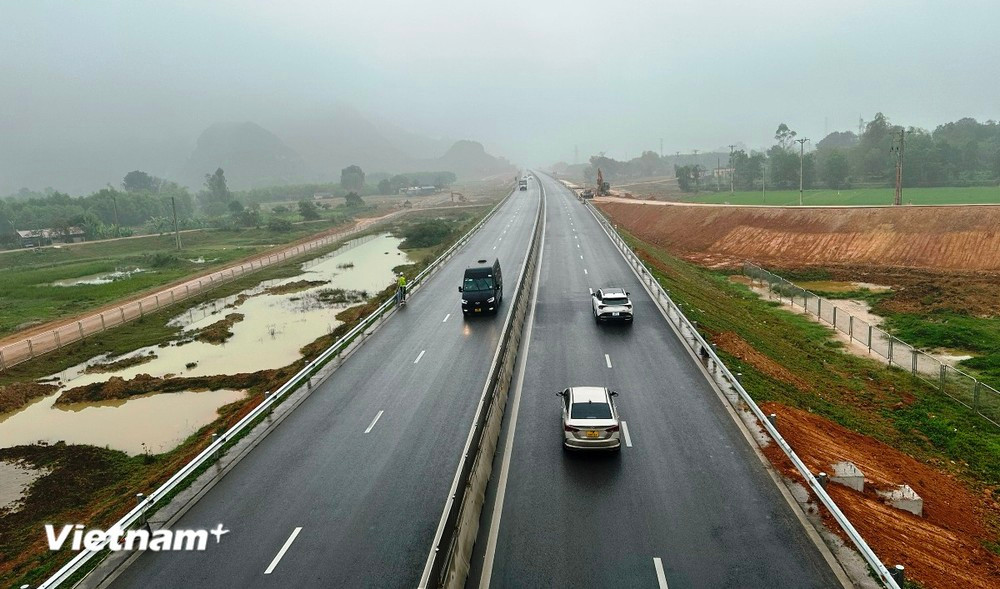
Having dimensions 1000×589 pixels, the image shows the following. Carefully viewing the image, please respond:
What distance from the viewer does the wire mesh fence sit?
25750mm

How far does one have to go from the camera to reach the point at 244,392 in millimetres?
30688

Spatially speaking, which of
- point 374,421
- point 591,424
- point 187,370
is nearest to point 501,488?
point 591,424

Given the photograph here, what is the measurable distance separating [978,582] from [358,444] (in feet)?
53.9

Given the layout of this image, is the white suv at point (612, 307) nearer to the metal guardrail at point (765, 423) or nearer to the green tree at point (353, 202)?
the metal guardrail at point (765, 423)

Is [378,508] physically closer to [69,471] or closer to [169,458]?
[169,458]

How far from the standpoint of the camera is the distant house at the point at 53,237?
363 feet

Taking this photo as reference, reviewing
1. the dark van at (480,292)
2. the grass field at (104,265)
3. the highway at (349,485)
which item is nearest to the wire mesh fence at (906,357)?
the dark van at (480,292)

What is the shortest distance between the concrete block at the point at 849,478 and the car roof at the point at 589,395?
21.5ft

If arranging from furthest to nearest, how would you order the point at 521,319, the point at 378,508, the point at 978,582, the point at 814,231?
the point at 814,231
the point at 521,319
the point at 378,508
the point at 978,582

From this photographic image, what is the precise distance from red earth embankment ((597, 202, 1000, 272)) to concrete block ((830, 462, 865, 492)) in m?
48.1

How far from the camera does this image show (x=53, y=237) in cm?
11319

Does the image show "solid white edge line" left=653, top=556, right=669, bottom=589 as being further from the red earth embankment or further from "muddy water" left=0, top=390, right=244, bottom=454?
the red earth embankment

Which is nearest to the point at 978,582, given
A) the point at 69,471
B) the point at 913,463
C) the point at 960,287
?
the point at 913,463

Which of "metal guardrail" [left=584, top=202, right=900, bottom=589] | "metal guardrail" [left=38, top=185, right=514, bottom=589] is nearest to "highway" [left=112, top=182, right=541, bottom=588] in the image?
"metal guardrail" [left=38, top=185, right=514, bottom=589]
